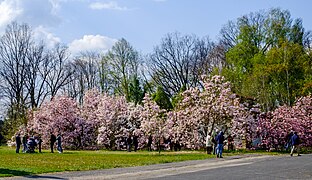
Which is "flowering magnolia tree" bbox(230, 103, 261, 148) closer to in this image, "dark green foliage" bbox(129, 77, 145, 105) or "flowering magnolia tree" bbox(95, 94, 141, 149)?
"flowering magnolia tree" bbox(95, 94, 141, 149)

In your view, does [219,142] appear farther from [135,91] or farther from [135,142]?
[135,91]

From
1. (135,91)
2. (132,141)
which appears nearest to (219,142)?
(132,141)

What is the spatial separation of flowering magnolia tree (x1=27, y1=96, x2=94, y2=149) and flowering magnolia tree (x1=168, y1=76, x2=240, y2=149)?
11472mm

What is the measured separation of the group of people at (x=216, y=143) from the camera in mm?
29578

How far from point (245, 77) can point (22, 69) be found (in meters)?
30.4

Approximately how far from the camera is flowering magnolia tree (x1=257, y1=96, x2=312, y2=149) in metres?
39.8

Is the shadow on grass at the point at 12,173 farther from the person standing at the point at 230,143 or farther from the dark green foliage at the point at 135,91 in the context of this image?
the dark green foliage at the point at 135,91

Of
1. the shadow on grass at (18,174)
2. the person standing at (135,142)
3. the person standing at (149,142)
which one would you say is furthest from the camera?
the person standing at (135,142)

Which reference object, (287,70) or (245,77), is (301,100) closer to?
(287,70)

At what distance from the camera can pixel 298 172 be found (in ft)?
61.9

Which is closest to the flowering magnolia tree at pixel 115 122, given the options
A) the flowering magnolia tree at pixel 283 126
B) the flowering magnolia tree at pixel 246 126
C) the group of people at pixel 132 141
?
the group of people at pixel 132 141

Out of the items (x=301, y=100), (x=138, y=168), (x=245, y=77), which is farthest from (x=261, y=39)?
(x=138, y=168)

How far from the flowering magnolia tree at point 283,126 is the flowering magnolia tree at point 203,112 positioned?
4.22 metres

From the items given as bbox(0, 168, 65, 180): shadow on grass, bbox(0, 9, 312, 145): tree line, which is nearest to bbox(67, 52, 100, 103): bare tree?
bbox(0, 9, 312, 145): tree line
